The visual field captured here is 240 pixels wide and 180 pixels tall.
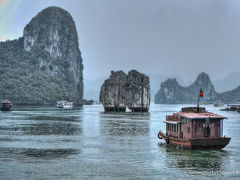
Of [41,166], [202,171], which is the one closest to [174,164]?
[202,171]

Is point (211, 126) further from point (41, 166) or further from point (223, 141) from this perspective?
point (41, 166)

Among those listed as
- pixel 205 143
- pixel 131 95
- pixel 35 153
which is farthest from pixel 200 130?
pixel 131 95

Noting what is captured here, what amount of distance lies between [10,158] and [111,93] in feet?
535

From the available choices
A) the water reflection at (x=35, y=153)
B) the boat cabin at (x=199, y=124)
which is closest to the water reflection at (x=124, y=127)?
the boat cabin at (x=199, y=124)

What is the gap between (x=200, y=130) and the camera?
39.3m

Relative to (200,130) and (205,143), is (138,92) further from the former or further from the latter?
(205,143)

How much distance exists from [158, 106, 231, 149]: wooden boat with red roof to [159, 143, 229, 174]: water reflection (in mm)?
879

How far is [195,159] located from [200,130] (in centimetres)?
562

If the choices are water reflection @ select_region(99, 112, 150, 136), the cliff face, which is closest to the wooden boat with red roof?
water reflection @ select_region(99, 112, 150, 136)

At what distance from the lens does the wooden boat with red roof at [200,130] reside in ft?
126

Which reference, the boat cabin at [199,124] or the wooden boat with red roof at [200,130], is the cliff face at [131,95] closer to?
the wooden boat with red roof at [200,130]

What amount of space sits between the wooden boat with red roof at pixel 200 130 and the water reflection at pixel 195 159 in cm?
88

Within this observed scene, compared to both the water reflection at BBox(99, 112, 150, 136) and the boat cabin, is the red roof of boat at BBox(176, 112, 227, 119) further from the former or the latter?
the water reflection at BBox(99, 112, 150, 136)

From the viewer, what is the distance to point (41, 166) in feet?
98.8
